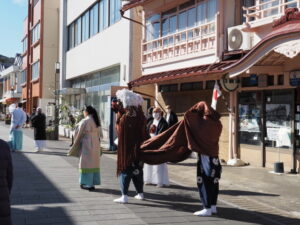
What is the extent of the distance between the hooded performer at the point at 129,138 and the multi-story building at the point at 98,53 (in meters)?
8.96

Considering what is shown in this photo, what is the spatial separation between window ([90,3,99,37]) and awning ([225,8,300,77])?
16.0m

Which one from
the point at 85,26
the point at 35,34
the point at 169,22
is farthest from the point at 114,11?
the point at 35,34

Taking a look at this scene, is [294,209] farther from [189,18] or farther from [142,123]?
[189,18]

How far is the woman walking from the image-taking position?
9.05 metres

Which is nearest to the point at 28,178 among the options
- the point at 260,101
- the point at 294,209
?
the point at 294,209

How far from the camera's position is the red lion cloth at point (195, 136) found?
23.5ft

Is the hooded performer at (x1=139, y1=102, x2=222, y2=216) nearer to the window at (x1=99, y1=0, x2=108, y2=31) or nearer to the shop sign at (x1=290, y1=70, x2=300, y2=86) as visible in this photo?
the shop sign at (x1=290, y1=70, x2=300, y2=86)

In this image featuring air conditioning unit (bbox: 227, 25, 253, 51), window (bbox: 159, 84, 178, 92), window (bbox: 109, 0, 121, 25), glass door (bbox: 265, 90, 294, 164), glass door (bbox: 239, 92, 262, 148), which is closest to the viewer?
glass door (bbox: 265, 90, 294, 164)

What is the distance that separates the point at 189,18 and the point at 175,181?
7.62m

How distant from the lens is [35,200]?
784cm

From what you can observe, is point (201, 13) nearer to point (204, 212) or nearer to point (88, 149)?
point (88, 149)

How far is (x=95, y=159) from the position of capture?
9.12 meters

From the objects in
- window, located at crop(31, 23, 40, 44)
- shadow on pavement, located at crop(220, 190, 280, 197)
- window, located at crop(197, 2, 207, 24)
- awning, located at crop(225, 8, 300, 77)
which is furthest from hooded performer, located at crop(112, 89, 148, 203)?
window, located at crop(31, 23, 40, 44)

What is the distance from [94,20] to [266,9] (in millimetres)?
16023
